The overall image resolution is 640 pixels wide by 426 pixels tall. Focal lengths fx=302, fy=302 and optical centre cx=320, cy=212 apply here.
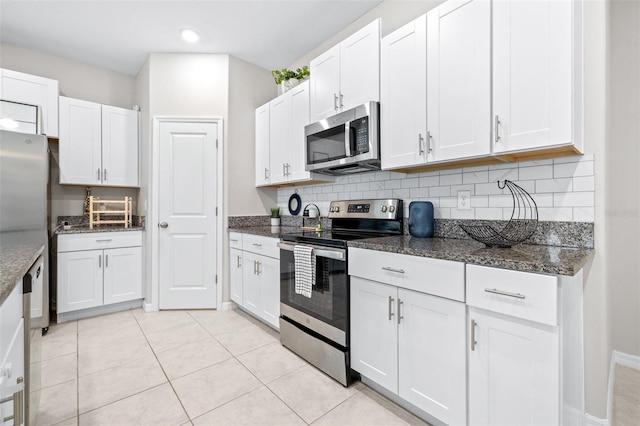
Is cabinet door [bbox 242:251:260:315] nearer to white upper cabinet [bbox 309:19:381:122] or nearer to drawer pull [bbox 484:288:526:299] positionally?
white upper cabinet [bbox 309:19:381:122]

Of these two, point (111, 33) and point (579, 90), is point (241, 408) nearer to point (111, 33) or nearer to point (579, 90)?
point (579, 90)

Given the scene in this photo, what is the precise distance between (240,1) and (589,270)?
3.08 metres

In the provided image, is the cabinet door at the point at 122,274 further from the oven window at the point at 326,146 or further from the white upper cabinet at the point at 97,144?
the oven window at the point at 326,146

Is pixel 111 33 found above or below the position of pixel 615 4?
above

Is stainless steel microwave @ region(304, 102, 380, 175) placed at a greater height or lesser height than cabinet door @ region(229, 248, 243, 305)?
greater

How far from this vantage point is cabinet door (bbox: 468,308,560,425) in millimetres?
1128

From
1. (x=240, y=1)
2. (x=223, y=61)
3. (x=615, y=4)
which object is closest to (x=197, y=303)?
(x=223, y=61)

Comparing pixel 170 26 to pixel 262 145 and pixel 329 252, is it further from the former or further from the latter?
pixel 329 252

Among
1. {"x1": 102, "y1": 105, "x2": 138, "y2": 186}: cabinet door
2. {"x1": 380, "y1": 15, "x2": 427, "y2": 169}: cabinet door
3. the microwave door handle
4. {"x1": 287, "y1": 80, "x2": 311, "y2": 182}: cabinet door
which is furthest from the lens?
{"x1": 102, "y1": 105, "x2": 138, "y2": 186}: cabinet door

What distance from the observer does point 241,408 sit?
1723 mm

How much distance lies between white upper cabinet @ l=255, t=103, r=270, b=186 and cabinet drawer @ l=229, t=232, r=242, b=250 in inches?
25.9

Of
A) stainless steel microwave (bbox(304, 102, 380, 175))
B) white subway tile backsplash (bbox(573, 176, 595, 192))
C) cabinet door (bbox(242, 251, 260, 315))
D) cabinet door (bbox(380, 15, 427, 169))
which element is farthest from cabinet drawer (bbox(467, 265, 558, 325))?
cabinet door (bbox(242, 251, 260, 315))

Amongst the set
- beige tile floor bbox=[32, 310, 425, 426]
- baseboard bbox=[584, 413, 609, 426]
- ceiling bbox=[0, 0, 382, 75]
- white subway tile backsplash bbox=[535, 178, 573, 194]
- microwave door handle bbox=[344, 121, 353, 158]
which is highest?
ceiling bbox=[0, 0, 382, 75]

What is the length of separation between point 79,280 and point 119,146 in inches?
61.0
